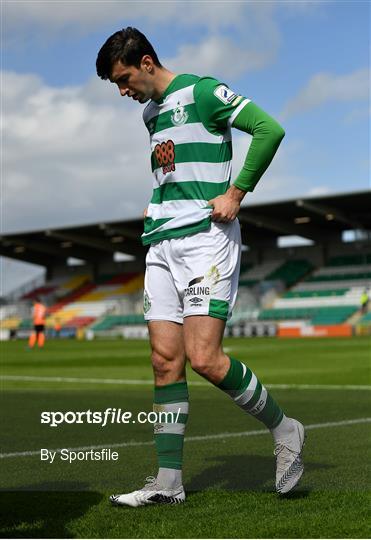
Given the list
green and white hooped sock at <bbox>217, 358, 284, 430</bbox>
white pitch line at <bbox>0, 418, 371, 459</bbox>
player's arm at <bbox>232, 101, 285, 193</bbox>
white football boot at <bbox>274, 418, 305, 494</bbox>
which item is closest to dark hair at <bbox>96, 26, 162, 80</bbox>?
player's arm at <bbox>232, 101, 285, 193</bbox>

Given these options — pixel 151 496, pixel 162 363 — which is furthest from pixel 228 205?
pixel 151 496

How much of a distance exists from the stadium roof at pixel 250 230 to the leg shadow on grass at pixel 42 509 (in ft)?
132

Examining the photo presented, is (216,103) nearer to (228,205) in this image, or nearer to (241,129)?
(241,129)

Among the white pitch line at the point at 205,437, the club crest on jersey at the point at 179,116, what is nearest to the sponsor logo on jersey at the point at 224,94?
the club crest on jersey at the point at 179,116

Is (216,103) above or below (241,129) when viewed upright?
above

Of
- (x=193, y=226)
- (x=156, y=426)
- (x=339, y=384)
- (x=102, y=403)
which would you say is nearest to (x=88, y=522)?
(x=156, y=426)

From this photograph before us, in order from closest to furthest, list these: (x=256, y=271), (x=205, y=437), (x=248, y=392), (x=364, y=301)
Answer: (x=248, y=392) → (x=205, y=437) → (x=364, y=301) → (x=256, y=271)

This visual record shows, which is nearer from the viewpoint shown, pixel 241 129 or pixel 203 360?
pixel 203 360

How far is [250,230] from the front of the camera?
180ft

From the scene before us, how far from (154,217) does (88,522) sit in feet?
5.26

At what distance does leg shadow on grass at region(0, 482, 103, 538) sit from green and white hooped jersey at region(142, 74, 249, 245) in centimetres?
138

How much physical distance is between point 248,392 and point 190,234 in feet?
2.78

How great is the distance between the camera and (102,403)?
984 cm

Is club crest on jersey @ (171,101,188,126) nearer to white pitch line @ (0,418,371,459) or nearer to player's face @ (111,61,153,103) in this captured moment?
player's face @ (111,61,153,103)
